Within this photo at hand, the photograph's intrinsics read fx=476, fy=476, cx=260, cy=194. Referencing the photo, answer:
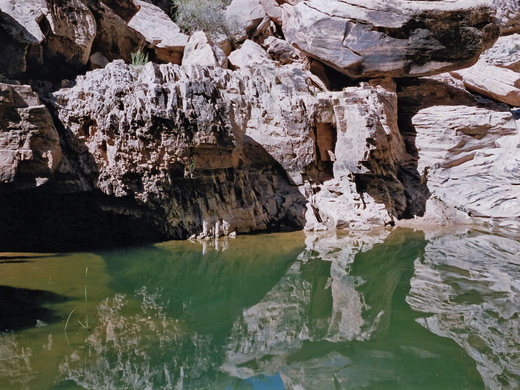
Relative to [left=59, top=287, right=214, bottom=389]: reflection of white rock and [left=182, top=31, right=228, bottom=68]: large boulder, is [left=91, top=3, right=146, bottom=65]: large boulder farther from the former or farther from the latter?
[left=59, top=287, right=214, bottom=389]: reflection of white rock

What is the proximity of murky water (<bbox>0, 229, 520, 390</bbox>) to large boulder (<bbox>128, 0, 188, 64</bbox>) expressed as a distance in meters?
5.51

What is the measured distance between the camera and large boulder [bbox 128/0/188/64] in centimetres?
1091

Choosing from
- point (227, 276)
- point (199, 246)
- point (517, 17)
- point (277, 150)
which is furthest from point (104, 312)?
point (517, 17)

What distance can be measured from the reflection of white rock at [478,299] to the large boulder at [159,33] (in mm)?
7191

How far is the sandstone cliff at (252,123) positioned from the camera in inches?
303

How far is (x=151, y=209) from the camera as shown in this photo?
8328 mm

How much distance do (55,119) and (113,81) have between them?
1.14 m

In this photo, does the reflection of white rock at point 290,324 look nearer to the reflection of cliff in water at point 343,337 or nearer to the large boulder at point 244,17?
the reflection of cliff in water at point 343,337

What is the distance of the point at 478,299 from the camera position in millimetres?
5383

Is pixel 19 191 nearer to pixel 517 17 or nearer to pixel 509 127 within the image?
pixel 509 127

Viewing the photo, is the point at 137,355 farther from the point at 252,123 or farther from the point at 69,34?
the point at 69,34

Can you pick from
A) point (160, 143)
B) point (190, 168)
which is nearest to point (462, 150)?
point (190, 168)

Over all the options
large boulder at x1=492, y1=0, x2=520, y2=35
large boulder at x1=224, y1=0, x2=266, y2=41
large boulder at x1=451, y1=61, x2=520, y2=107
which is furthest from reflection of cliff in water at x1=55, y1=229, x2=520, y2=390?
large boulder at x1=492, y1=0, x2=520, y2=35

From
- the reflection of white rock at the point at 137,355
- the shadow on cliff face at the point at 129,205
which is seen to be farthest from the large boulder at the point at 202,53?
the reflection of white rock at the point at 137,355
